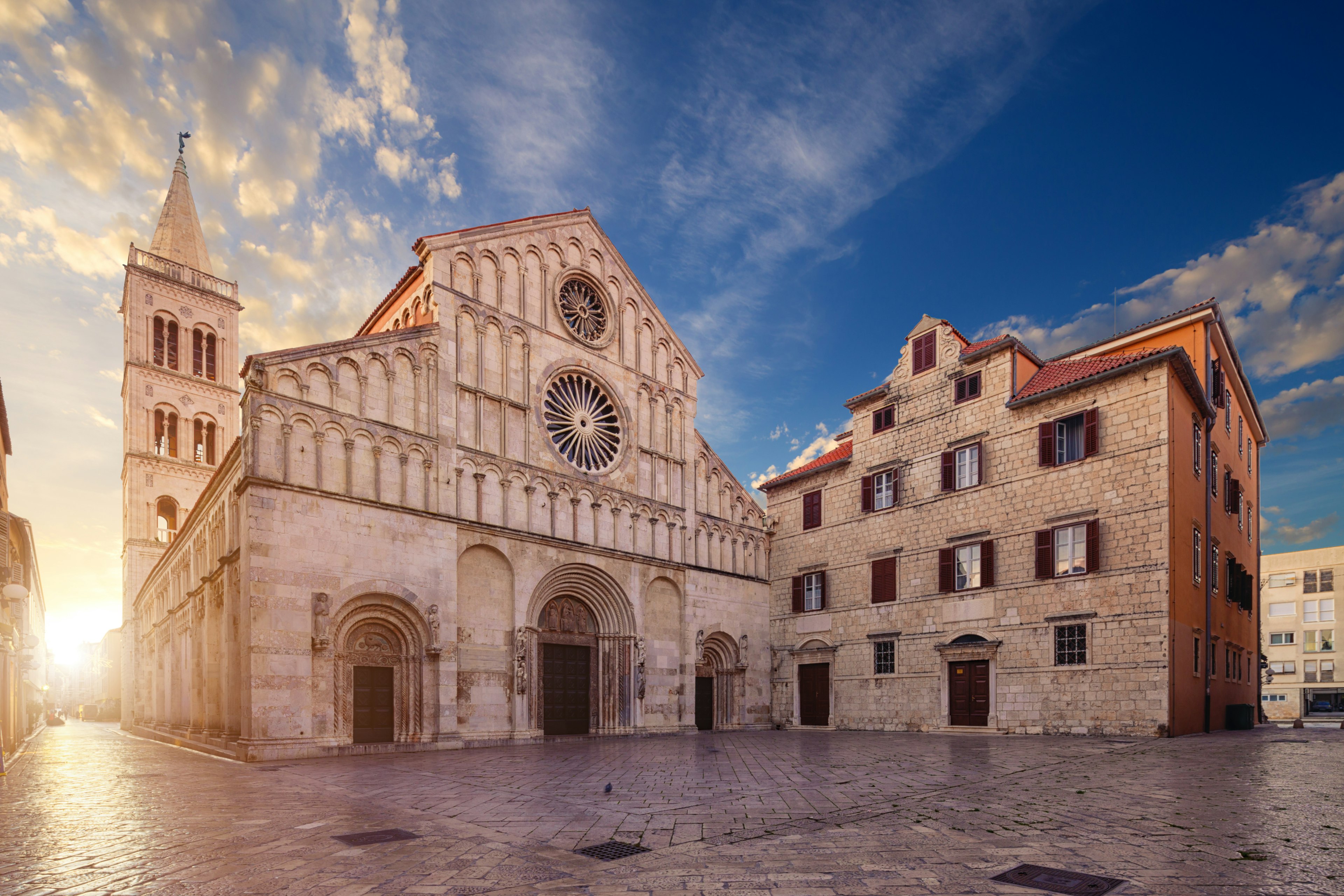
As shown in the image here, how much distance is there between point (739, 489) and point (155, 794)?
23.8 metres

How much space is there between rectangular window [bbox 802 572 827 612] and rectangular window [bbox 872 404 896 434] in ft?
20.2

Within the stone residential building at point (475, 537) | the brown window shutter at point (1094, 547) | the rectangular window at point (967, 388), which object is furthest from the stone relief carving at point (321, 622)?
the brown window shutter at point (1094, 547)

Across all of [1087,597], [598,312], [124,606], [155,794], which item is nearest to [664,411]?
[598,312]

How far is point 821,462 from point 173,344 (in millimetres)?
41781

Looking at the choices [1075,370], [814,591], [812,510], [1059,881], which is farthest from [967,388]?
[1059,881]

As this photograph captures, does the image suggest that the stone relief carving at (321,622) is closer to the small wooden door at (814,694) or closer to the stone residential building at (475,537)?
the stone residential building at (475,537)

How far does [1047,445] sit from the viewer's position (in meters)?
24.9

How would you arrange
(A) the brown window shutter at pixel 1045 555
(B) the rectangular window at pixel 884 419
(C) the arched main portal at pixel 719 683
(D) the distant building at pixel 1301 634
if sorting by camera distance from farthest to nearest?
(D) the distant building at pixel 1301 634
(C) the arched main portal at pixel 719 683
(B) the rectangular window at pixel 884 419
(A) the brown window shutter at pixel 1045 555

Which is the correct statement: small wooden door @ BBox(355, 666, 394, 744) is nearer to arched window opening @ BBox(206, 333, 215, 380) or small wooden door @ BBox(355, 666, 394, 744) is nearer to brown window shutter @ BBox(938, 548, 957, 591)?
brown window shutter @ BBox(938, 548, 957, 591)

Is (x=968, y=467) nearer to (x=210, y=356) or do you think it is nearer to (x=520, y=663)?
(x=520, y=663)

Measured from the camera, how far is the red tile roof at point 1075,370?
23.3 m

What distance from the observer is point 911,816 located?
372 inches

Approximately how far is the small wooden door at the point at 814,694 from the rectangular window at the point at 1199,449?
14240 mm

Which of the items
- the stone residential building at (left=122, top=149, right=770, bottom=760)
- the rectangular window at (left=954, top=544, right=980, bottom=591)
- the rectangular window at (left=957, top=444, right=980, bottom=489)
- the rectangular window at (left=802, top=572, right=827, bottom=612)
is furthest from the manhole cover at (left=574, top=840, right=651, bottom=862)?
the rectangular window at (left=802, top=572, right=827, bottom=612)
